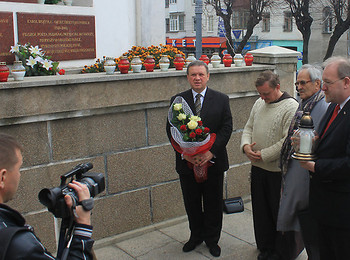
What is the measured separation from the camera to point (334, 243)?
3268 millimetres

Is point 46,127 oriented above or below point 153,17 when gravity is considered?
below

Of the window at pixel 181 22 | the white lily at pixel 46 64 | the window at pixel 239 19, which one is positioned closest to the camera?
the white lily at pixel 46 64

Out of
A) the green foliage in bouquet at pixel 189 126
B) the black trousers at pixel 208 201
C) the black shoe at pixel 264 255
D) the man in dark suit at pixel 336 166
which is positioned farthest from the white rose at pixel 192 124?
the black shoe at pixel 264 255

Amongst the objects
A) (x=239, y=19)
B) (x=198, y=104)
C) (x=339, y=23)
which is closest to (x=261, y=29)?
(x=239, y=19)

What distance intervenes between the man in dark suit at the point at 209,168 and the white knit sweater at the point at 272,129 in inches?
11.5

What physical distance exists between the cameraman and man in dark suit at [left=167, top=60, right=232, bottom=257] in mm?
2368

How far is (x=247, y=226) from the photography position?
5.31 m

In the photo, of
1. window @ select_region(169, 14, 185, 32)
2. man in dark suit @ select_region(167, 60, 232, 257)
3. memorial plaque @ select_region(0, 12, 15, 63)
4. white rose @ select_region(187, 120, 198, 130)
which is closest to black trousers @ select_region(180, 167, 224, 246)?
man in dark suit @ select_region(167, 60, 232, 257)

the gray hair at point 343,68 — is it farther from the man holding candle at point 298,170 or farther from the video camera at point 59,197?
the video camera at point 59,197

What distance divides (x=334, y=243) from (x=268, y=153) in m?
1.19

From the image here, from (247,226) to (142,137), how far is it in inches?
62.6

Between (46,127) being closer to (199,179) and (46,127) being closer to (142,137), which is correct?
(142,137)

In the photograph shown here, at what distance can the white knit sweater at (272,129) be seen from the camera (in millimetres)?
4267

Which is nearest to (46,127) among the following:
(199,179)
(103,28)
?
(199,179)
